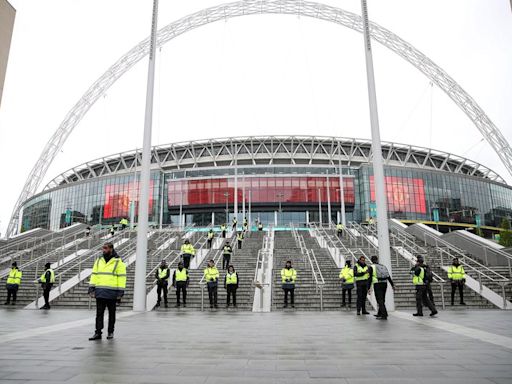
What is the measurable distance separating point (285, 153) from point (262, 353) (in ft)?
219

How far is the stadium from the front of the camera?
202ft

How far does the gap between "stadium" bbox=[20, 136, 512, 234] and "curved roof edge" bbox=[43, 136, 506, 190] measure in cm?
19

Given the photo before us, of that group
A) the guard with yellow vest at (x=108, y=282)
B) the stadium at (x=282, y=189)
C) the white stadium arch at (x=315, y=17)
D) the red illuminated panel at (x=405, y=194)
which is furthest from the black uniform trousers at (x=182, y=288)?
the red illuminated panel at (x=405, y=194)

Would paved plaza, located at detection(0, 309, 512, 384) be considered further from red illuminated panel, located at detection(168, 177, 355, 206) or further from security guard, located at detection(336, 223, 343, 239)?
red illuminated panel, located at detection(168, 177, 355, 206)

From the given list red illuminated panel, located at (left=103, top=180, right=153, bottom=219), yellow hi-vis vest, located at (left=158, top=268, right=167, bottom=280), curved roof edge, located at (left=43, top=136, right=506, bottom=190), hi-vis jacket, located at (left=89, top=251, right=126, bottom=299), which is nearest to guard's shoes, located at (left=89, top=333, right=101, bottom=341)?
hi-vis jacket, located at (left=89, top=251, right=126, bottom=299)

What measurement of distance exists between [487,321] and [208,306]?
8.83 metres

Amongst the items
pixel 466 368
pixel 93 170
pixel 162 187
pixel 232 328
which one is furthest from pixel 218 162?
pixel 466 368

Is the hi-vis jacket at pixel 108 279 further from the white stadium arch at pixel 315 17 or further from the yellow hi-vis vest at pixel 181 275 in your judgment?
the white stadium arch at pixel 315 17

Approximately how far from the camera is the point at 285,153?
7150 cm

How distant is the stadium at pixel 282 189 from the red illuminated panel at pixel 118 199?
168mm

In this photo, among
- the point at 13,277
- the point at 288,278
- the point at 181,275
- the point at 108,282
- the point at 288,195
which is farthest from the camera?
the point at 288,195

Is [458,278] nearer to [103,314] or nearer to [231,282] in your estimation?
[231,282]

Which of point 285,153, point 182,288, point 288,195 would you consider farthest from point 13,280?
point 285,153

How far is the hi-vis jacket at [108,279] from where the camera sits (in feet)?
23.8
